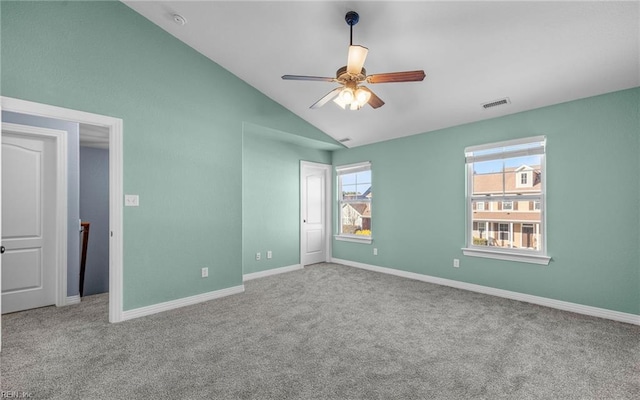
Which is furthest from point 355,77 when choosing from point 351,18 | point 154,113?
point 154,113

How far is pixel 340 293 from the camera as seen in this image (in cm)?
401

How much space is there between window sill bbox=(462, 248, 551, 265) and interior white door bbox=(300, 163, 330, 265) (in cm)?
285

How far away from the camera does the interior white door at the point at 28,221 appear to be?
3285 millimetres

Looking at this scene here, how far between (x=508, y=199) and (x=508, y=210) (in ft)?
0.58

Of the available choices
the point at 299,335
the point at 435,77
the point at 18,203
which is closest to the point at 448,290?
the point at 299,335

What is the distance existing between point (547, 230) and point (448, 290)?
149 centimetres

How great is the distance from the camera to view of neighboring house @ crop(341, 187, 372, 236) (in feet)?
18.7

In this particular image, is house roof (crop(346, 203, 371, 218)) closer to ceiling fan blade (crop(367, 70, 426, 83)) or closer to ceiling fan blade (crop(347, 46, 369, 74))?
ceiling fan blade (crop(367, 70, 426, 83))

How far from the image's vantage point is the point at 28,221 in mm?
3414

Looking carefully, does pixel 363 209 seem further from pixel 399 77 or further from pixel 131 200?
pixel 131 200

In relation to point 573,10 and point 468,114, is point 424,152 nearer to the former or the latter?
point 468,114

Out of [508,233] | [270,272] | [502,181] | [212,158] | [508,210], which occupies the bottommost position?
[270,272]

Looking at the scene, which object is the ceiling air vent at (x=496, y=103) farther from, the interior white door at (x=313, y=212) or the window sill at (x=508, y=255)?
the interior white door at (x=313, y=212)

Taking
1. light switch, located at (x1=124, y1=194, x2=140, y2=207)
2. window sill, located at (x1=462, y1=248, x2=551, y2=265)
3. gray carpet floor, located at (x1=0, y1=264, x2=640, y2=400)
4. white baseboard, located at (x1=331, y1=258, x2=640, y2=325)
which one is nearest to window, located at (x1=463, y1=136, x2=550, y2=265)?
window sill, located at (x1=462, y1=248, x2=551, y2=265)
